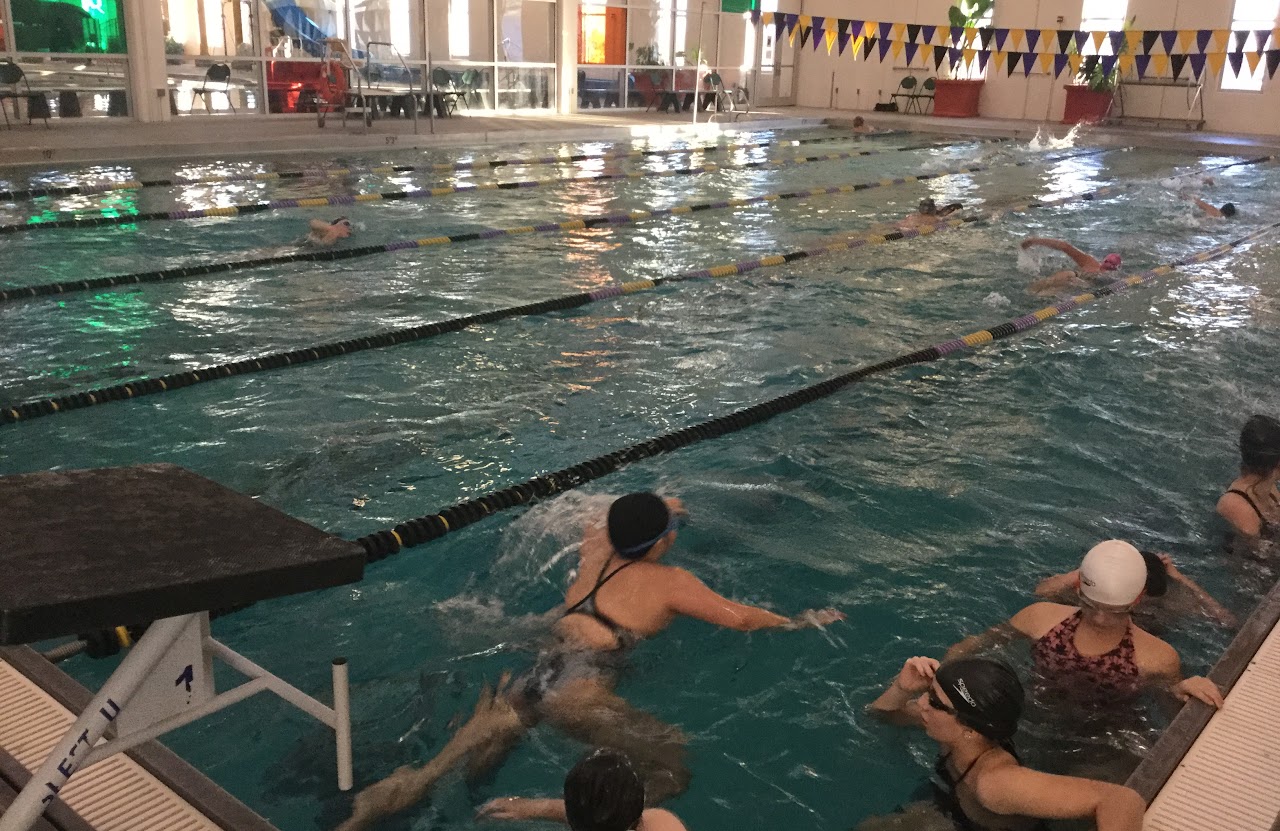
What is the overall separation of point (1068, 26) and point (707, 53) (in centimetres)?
702

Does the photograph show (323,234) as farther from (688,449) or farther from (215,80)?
(215,80)

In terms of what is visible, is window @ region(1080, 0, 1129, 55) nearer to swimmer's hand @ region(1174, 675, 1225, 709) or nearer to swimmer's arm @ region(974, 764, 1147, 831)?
swimmer's hand @ region(1174, 675, 1225, 709)

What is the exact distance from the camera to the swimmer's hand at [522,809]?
7.71 feet

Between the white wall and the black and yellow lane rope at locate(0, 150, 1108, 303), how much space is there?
32.5 feet

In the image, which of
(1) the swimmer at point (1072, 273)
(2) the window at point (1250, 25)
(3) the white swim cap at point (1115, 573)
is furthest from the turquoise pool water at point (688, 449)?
(2) the window at point (1250, 25)

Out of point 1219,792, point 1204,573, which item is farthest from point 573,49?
point 1219,792

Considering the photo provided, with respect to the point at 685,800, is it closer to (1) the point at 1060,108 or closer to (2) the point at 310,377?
(2) the point at 310,377

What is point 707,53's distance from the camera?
22703mm

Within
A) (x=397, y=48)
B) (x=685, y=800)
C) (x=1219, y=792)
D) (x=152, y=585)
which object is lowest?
(x=685, y=800)

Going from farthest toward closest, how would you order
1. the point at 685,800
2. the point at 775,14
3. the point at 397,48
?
the point at 775,14 < the point at 397,48 < the point at 685,800

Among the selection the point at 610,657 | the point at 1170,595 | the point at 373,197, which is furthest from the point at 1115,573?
the point at 373,197

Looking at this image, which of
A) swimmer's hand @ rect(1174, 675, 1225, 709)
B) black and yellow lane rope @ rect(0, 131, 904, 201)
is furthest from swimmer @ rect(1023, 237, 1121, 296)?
black and yellow lane rope @ rect(0, 131, 904, 201)

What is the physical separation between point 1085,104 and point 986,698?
2037cm

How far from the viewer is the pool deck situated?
12266 mm
